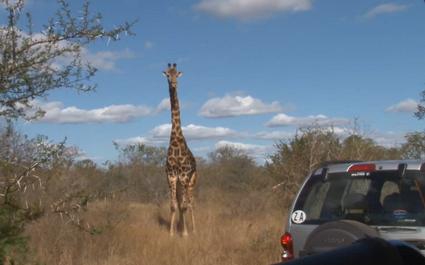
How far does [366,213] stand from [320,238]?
664mm

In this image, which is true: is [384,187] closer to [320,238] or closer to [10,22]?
[320,238]

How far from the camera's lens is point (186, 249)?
12578mm

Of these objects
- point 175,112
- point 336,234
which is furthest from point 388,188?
point 175,112

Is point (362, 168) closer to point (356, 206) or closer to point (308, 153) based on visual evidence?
point (356, 206)

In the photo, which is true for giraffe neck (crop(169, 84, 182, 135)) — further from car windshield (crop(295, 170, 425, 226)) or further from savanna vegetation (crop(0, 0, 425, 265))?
car windshield (crop(295, 170, 425, 226))

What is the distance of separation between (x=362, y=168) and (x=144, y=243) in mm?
7907

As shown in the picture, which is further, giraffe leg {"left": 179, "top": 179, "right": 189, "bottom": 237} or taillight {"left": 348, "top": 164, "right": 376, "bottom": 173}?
giraffe leg {"left": 179, "top": 179, "right": 189, "bottom": 237}

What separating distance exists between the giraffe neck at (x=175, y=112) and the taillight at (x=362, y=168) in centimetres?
1110

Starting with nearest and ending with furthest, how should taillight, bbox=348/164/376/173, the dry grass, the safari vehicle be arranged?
the safari vehicle, taillight, bbox=348/164/376/173, the dry grass

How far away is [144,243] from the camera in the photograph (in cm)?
1356

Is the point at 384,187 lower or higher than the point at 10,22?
lower

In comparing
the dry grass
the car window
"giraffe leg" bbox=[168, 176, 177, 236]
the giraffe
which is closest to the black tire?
the car window

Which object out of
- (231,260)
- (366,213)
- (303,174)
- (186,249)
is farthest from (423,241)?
(303,174)

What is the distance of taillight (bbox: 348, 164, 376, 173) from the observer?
623 cm
